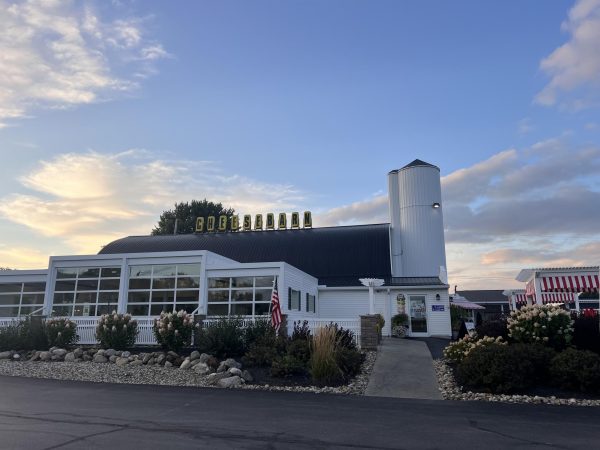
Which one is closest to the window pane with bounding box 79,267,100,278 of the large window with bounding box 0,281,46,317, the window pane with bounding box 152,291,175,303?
the window pane with bounding box 152,291,175,303

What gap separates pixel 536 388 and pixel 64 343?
51.1 feet

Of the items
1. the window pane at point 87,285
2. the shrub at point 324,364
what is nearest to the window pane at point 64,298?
the window pane at point 87,285

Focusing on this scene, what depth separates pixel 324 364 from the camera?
12.4 m

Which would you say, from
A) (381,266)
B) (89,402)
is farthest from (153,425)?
(381,266)

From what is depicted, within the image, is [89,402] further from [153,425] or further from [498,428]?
[498,428]

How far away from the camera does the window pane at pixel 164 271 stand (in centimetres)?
2089

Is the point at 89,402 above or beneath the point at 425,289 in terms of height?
beneath

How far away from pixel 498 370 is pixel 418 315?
15.5m

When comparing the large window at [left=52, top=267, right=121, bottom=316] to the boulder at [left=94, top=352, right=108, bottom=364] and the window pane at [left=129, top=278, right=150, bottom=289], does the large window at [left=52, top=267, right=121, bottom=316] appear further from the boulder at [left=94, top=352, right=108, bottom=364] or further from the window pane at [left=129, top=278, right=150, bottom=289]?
the boulder at [left=94, top=352, right=108, bottom=364]

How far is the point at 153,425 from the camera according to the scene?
25.2 feet

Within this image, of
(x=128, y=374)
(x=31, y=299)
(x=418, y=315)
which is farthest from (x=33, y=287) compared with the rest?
(x=418, y=315)

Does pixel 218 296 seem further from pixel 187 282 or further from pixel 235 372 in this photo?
pixel 235 372

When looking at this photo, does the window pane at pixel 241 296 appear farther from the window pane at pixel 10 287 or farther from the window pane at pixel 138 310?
the window pane at pixel 10 287

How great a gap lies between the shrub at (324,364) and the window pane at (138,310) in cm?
1081
